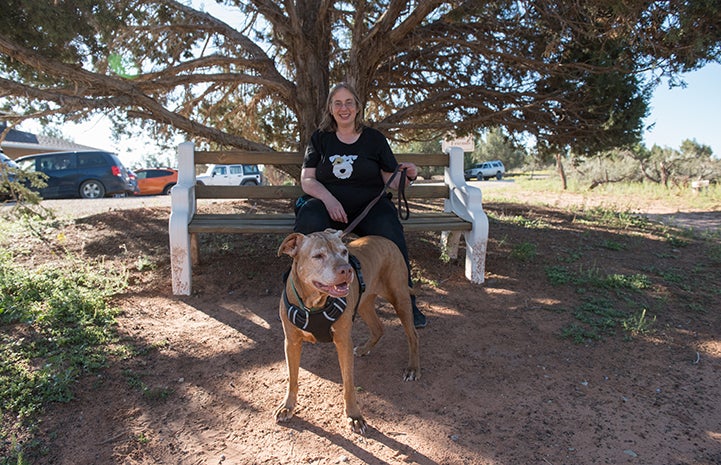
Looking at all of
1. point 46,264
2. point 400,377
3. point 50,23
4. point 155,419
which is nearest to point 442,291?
point 400,377

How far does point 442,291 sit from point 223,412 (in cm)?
249

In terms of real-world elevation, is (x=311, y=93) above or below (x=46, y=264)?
above

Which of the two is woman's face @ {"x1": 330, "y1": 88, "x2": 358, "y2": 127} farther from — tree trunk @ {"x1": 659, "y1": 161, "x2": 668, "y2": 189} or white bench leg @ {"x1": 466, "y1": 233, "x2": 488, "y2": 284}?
tree trunk @ {"x1": 659, "y1": 161, "x2": 668, "y2": 189}

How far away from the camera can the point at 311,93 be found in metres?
6.65

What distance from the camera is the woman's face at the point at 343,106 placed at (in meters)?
3.60

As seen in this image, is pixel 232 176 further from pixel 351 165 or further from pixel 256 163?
pixel 351 165

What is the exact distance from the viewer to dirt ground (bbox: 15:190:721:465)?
236cm

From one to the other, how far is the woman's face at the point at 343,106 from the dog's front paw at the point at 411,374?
1975mm

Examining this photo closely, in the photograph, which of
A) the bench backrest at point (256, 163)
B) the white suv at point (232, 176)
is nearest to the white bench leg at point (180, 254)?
the bench backrest at point (256, 163)

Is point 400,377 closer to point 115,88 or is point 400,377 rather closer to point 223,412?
point 223,412

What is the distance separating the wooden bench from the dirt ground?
37cm

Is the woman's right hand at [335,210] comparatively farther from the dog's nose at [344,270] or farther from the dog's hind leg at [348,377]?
the dog's nose at [344,270]

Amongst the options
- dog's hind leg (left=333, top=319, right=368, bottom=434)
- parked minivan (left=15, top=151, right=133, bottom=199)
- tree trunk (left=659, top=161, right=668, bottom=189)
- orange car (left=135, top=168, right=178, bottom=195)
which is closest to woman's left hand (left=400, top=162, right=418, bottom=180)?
dog's hind leg (left=333, top=319, right=368, bottom=434)

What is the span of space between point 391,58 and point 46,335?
6.08 metres
